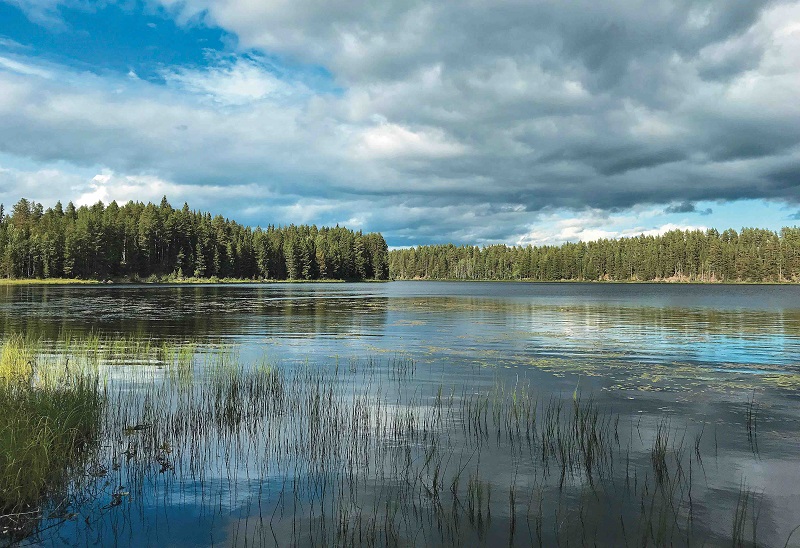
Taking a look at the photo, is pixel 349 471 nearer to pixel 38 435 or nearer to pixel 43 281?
pixel 38 435

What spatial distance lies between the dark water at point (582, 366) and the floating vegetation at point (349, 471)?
148mm

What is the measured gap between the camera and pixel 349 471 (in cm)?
1159

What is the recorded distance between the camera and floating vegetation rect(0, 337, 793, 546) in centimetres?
908

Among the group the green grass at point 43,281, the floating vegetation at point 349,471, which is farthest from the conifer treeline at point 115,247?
the floating vegetation at point 349,471

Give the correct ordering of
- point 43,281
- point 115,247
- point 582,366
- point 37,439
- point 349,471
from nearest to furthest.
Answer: point 37,439 → point 349,471 → point 582,366 → point 43,281 → point 115,247

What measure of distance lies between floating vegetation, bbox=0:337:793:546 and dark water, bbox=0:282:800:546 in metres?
0.15

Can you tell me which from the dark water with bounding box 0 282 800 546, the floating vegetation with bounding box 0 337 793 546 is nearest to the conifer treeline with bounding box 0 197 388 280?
the dark water with bounding box 0 282 800 546

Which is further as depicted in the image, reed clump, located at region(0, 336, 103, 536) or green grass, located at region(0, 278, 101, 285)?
green grass, located at region(0, 278, 101, 285)

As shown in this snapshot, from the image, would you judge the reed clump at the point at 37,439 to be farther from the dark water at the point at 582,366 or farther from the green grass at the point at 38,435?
the dark water at the point at 582,366

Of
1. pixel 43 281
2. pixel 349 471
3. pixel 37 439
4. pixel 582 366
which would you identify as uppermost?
pixel 43 281

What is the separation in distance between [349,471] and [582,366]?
58.2 feet

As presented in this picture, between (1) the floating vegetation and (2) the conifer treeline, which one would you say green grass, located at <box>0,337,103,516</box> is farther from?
(2) the conifer treeline

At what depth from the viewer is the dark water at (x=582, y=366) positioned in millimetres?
9602

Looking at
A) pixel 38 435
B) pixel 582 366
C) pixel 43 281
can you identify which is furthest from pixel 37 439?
pixel 43 281
